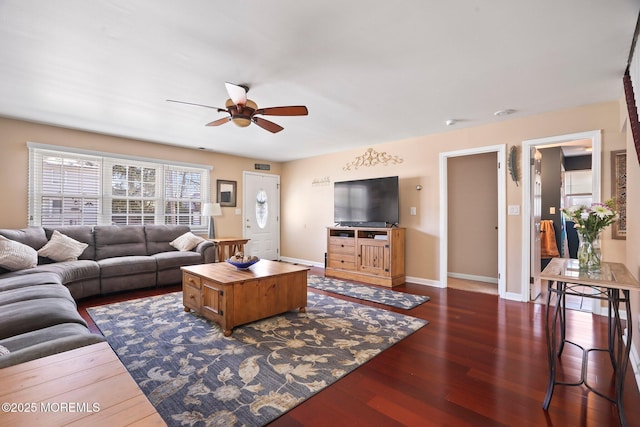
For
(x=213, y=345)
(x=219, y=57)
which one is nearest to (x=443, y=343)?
(x=213, y=345)

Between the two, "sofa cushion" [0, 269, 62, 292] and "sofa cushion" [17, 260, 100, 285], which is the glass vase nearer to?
"sofa cushion" [0, 269, 62, 292]

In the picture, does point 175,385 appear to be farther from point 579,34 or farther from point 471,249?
point 471,249

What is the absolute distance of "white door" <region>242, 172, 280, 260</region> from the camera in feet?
21.8

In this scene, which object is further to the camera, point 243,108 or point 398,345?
point 243,108

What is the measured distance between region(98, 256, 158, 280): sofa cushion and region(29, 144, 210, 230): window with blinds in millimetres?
1066

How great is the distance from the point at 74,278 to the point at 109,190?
180cm

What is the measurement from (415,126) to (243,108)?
8.62 ft

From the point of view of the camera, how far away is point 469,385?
197 centimetres

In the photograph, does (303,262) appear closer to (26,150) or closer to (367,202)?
(367,202)

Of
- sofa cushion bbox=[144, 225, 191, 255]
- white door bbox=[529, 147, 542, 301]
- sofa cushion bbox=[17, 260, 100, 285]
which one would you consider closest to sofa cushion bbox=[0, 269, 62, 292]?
sofa cushion bbox=[17, 260, 100, 285]

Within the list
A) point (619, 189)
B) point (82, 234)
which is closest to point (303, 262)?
point (82, 234)

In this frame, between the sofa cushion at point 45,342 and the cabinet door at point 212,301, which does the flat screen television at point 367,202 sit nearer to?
the cabinet door at point 212,301

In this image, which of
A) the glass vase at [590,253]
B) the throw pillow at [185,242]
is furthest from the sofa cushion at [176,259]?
the glass vase at [590,253]

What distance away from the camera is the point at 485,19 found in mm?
1930
